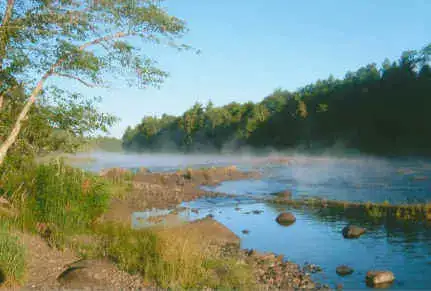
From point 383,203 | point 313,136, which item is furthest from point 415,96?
point 383,203

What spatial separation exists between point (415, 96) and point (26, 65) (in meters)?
51.2

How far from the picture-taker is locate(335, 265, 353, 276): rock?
10.4 m

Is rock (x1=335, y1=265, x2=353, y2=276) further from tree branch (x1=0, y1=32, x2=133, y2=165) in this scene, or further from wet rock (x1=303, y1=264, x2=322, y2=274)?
tree branch (x1=0, y1=32, x2=133, y2=165)

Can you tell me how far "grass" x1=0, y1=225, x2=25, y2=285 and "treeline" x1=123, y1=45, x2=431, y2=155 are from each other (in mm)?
47089

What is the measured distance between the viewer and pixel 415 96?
51500mm

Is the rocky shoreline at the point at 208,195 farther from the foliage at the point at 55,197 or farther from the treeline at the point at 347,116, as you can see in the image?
the treeline at the point at 347,116

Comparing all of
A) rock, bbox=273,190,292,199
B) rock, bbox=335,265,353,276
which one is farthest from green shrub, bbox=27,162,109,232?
rock, bbox=273,190,292,199

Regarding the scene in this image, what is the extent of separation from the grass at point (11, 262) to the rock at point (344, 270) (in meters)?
7.33

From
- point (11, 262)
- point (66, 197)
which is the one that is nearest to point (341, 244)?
point (66, 197)

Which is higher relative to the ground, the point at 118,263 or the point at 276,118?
the point at 276,118

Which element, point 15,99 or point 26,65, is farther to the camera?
point 15,99

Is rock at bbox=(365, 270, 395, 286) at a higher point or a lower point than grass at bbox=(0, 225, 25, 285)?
lower

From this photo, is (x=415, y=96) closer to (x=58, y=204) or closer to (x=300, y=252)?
(x=300, y=252)

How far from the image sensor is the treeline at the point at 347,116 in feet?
Answer: 169
